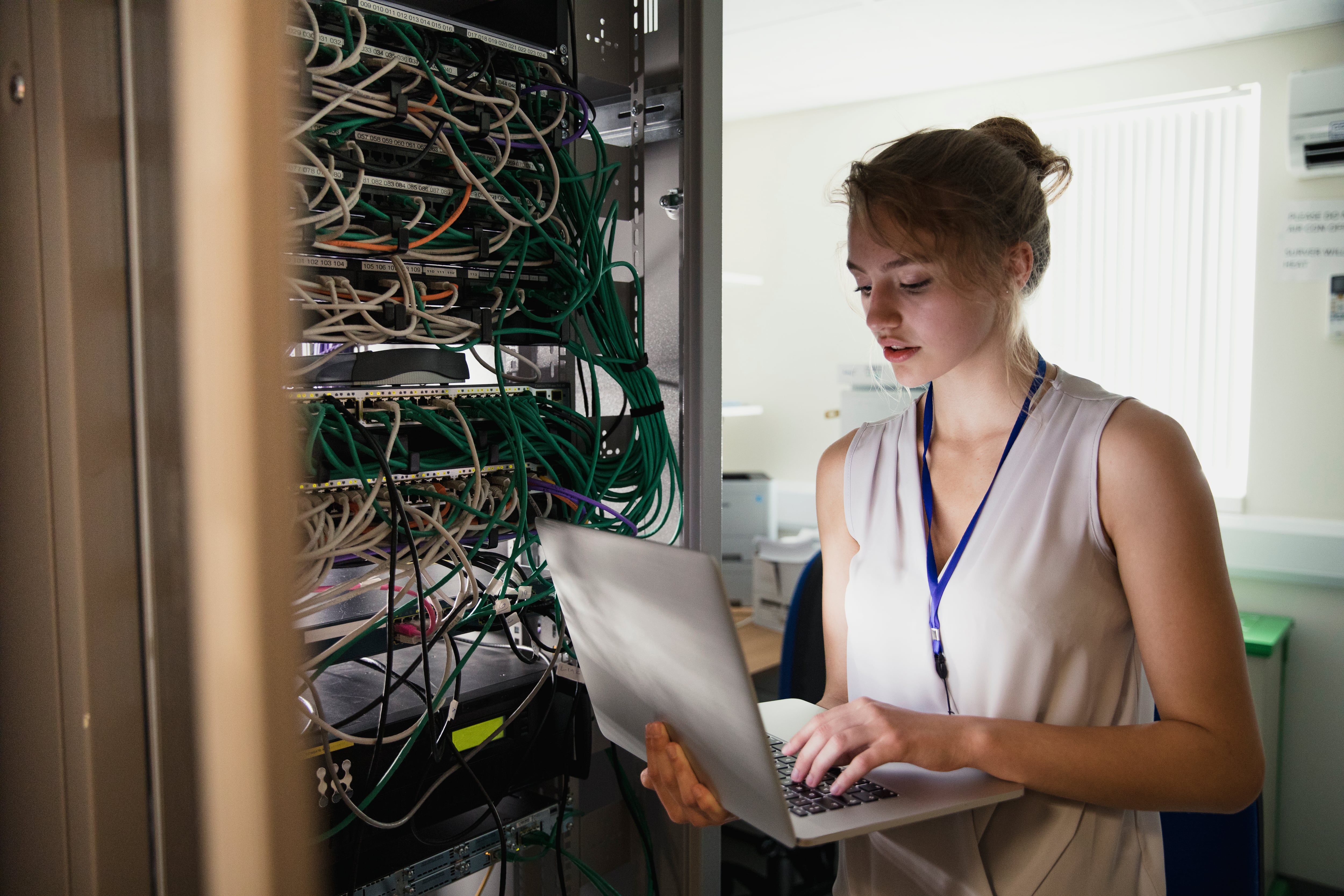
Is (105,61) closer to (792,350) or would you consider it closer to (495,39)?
(495,39)

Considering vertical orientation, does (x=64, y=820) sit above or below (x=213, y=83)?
below

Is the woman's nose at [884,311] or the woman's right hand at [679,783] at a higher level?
the woman's nose at [884,311]

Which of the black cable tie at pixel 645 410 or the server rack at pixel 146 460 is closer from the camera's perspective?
→ the server rack at pixel 146 460

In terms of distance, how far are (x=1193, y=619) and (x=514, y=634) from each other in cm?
79

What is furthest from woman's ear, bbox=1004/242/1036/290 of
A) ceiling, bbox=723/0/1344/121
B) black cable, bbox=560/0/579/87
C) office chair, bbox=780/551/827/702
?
ceiling, bbox=723/0/1344/121

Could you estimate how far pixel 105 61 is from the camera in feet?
1.35

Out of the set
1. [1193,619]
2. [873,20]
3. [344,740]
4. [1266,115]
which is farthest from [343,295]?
[1266,115]

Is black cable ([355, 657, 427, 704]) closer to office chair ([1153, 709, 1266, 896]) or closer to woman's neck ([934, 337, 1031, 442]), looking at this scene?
woman's neck ([934, 337, 1031, 442])

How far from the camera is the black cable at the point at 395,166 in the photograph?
911mm

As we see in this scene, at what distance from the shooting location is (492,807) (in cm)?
102

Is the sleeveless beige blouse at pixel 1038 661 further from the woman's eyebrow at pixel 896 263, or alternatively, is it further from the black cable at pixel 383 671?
the black cable at pixel 383 671

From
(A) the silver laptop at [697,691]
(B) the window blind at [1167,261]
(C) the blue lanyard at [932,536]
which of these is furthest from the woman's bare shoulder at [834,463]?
(B) the window blind at [1167,261]

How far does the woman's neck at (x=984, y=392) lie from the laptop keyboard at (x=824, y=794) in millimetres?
436

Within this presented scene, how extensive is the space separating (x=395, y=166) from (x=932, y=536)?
0.73 meters
